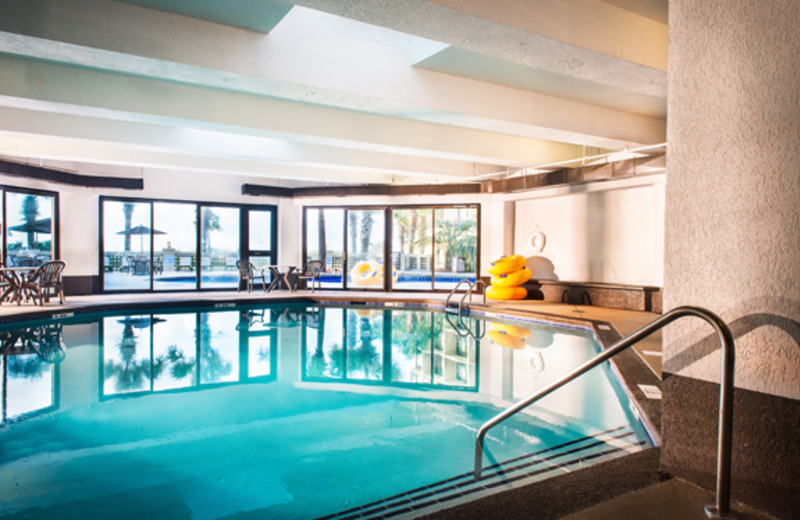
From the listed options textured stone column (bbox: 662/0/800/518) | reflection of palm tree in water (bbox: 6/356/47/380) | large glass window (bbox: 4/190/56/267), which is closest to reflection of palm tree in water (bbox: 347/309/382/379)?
reflection of palm tree in water (bbox: 6/356/47/380)

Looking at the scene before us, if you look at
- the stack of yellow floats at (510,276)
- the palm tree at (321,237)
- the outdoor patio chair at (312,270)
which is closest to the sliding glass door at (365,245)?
the palm tree at (321,237)

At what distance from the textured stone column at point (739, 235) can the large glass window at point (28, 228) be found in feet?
40.1

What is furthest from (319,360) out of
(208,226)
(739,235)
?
(208,226)

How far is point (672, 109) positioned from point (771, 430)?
132 cm

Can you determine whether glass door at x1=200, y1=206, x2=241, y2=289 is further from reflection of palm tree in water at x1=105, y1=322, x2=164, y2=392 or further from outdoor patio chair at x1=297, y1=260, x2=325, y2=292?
reflection of palm tree in water at x1=105, y1=322, x2=164, y2=392

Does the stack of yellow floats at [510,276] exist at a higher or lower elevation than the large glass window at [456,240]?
lower

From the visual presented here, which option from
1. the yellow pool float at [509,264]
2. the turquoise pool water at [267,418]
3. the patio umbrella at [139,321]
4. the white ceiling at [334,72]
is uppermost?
the white ceiling at [334,72]

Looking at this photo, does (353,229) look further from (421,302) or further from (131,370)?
(131,370)

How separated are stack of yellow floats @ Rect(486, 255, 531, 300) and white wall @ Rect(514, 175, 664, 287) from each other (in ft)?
2.40

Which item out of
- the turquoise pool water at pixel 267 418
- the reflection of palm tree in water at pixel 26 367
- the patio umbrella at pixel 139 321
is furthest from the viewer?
the patio umbrella at pixel 139 321

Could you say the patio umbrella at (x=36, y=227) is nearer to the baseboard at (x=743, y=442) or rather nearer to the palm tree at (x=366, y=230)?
the palm tree at (x=366, y=230)

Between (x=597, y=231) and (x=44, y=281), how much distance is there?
427 inches

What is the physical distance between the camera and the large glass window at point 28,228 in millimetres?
10163

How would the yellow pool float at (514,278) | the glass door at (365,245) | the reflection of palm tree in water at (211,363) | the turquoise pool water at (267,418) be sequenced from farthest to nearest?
the glass door at (365,245)
the yellow pool float at (514,278)
the reflection of palm tree in water at (211,363)
the turquoise pool water at (267,418)
